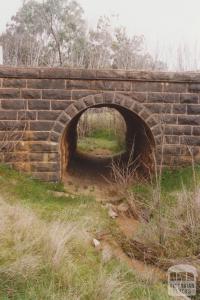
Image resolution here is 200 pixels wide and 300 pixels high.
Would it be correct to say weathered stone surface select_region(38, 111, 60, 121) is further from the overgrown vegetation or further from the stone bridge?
the overgrown vegetation

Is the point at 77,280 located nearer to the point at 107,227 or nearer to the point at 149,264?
the point at 149,264

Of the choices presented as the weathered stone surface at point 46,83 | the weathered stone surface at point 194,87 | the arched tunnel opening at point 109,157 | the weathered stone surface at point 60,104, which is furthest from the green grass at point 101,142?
the weathered stone surface at point 46,83

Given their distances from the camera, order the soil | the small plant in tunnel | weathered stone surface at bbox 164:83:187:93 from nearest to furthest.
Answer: the soil → weathered stone surface at bbox 164:83:187:93 → the small plant in tunnel

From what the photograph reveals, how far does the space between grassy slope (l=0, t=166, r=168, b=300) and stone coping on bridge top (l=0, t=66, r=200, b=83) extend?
8.96 ft

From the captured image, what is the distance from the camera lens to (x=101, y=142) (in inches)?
594

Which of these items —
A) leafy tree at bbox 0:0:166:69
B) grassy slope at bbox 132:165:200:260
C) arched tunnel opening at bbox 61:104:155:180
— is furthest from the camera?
leafy tree at bbox 0:0:166:69

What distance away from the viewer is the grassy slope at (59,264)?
3686 mm

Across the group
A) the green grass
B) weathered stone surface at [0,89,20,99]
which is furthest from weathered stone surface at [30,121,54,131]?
the green grass

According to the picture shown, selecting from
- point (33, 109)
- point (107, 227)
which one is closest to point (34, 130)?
point (33, 109)

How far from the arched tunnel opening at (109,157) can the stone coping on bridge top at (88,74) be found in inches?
27.5

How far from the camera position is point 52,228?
16.1 ft

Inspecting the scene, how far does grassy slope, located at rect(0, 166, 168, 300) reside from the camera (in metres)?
3.69

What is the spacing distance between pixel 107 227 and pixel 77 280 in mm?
2184

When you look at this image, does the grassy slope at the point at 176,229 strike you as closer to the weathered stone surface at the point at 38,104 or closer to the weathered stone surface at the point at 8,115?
the weathered stone surface at the point at 38,104
